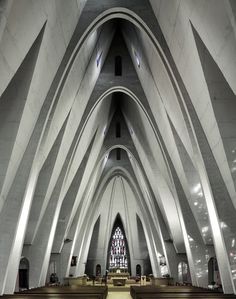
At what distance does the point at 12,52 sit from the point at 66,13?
12.6ft

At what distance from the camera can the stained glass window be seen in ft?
137

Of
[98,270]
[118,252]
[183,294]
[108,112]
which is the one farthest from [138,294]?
[118,252]

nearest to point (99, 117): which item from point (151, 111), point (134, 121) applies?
point (134, 121)

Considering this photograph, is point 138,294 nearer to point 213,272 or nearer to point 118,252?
point 213,272

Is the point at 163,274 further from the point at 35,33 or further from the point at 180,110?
the point at 35,33

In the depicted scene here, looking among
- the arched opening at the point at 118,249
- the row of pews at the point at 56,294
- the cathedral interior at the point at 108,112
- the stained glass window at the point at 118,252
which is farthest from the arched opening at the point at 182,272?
the stained glass window at the point at 118,252

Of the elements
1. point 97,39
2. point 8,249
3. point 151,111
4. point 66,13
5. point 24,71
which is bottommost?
point 8,249

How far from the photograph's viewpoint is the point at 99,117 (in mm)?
22875

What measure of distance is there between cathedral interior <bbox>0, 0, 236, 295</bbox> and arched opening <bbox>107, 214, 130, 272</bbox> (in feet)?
57.8

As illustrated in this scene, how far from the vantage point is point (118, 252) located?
4203cm

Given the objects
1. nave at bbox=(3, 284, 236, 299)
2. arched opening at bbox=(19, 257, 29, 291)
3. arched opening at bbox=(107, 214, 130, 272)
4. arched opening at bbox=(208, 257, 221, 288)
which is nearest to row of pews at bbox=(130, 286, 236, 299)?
nave at bbox=(3, 284, 236, 299)

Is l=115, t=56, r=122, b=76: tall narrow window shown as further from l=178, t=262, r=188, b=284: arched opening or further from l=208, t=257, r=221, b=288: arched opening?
l=178, t=262, r=188, b=284: arched opening

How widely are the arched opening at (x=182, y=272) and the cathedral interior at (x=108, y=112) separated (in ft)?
0.21

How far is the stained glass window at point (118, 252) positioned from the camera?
137 feet
